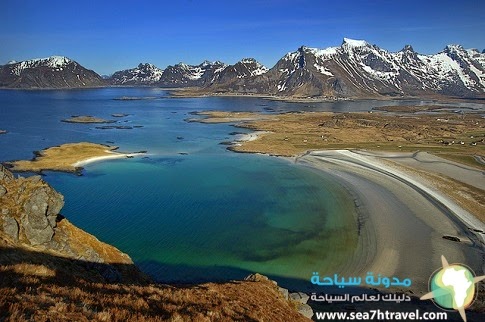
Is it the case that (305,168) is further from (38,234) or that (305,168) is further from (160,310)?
(160,310)

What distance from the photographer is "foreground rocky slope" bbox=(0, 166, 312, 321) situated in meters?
12.2

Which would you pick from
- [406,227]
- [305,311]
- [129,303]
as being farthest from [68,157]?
[129,303]

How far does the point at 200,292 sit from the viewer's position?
20.6 meters

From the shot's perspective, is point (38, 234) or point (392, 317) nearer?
point (38, 234)

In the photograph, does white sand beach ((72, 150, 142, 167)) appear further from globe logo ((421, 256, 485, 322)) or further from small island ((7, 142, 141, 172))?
globe logo ((421, 256, 485, 322))

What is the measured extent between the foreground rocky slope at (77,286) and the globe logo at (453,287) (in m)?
14.2

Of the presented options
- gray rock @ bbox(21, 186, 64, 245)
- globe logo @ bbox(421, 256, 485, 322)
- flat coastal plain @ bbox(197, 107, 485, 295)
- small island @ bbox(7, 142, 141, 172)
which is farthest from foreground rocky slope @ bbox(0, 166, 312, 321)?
small island @ bbox(7, 142, 141, 172)

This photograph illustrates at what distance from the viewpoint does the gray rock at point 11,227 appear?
80.0 feet

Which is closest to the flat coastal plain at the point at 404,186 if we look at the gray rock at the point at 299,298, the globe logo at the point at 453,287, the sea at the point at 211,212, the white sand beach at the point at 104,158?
the globe logo at the point at 453,287

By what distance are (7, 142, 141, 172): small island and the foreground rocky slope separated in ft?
188

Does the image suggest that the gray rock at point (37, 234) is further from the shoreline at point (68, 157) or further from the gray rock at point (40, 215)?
the shoreline at point (68, 157)

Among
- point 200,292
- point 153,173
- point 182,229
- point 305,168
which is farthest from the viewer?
point 305,168

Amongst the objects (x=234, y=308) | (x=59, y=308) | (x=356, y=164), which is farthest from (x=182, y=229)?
(x=356, y=164)

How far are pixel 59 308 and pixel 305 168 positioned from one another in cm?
7843
